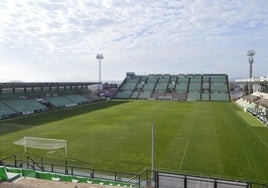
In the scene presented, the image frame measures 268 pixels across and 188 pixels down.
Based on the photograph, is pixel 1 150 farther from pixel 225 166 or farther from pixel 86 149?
pixel 225 166

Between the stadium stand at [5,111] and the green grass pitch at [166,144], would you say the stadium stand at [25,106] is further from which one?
the green grass pitch at [166,144]

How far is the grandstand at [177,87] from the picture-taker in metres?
91.9

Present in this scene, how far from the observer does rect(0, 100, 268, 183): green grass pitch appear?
2186 cm

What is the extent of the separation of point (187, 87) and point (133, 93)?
64.3 ft

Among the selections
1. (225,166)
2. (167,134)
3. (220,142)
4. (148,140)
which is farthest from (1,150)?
(220,142)

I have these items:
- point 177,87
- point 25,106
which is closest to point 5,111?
point 25,106

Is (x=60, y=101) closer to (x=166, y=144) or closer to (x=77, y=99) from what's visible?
(x=77, y=99)

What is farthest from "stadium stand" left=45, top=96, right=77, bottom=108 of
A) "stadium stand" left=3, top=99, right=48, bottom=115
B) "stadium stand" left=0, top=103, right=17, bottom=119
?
"stadium stand" left=0, top=103, right=17, bottom=119

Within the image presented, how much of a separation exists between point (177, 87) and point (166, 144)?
7412 cm

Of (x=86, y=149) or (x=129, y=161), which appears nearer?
(x=129, y=161)

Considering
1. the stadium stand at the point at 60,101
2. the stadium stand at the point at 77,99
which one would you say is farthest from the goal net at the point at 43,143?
the stadium stand at the point at 77,99

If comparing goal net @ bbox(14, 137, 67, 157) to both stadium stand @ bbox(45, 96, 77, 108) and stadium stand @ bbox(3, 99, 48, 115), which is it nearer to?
stadium stand @ bbox(3, 99, 48, 115)

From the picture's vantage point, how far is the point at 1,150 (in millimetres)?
26281

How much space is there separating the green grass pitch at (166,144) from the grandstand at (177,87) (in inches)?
1916
